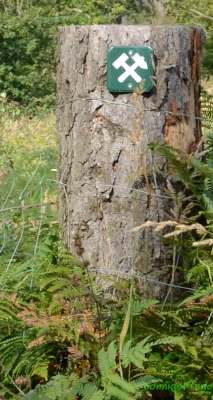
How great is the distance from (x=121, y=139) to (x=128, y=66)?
1.07ft

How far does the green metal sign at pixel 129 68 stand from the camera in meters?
3.58

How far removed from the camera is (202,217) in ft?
12.4

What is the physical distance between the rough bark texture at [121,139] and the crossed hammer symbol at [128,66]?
0.07 metres

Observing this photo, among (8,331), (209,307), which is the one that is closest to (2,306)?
(8,331)

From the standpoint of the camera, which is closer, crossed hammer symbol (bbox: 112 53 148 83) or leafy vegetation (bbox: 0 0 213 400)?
leafy vegetation (bbox: 0 0 213 400)

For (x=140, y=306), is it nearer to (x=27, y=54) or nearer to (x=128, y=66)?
(x=128, y=66)

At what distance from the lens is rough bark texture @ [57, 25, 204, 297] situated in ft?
11.9

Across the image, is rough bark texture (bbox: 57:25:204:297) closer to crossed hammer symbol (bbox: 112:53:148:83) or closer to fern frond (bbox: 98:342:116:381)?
crossed hammer symbol (bbox: 112:53:148:83)

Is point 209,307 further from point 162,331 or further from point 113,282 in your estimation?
point 113,282

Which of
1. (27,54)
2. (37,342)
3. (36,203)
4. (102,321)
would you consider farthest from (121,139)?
(27,54)

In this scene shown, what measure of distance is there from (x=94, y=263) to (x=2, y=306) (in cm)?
59

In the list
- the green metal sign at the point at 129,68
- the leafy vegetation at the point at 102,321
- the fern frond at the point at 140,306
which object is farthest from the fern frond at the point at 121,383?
the green metal sign at the point at 129,68

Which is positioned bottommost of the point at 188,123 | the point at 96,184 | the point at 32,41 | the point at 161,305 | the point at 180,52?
the point at 32,41

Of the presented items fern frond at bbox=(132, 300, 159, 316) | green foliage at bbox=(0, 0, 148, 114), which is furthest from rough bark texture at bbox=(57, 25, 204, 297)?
green foliage at bbox=(0, 0, 148, 114)
